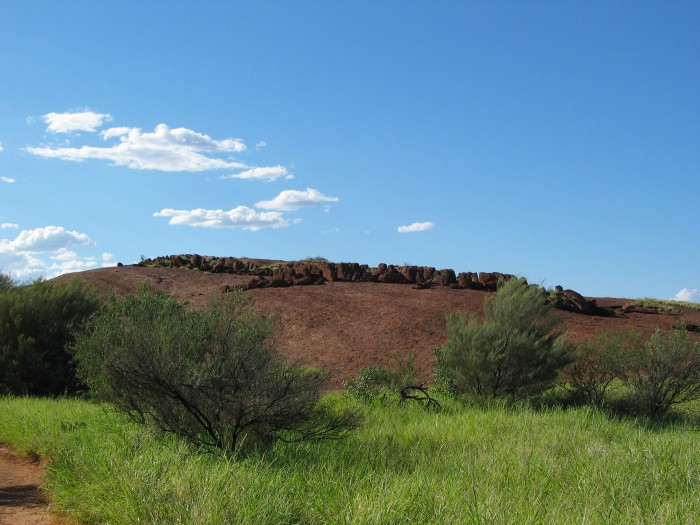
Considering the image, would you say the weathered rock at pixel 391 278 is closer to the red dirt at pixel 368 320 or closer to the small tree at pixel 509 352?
the red dirt at pixel 368 320

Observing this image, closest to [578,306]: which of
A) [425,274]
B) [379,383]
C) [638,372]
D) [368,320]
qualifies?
[425,274]

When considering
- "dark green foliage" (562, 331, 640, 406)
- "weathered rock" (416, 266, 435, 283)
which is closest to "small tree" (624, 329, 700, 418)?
"dark green foliage" (562, 331, 640, 406)

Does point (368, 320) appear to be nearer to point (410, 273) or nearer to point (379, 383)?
point (410, 273)

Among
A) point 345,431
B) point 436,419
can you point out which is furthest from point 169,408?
point 436,419

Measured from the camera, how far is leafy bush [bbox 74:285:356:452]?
891 centimetres

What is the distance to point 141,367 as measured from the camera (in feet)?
29.2

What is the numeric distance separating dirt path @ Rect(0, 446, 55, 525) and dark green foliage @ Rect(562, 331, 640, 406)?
37.6ft

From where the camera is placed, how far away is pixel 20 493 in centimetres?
902

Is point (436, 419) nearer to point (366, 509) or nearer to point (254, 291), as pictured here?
point (366, 509)

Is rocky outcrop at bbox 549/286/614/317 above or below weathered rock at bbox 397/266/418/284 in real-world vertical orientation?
below

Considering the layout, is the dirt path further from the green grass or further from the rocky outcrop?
the rocky outcrop

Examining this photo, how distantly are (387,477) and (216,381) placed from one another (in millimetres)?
2679

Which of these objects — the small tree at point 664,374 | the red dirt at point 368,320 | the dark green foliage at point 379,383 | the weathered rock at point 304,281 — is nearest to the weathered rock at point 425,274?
the red dirt at point 368,320

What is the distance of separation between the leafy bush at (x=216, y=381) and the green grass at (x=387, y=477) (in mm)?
354
